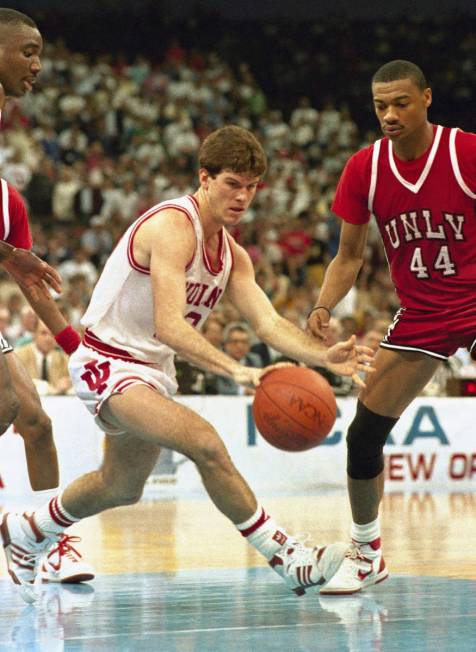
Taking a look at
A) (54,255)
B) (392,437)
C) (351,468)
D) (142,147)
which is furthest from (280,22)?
(351,468)

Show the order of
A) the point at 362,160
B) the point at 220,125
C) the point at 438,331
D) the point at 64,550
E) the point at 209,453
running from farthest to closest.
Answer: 1. the point at 220,125
2. the point at 64,550
3. the point at 362,160
4. the point at 438,331
5. the point at 209,453

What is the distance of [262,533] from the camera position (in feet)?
16.5

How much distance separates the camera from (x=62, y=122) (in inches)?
717

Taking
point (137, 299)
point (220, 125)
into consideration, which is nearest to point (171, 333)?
point (137, 299)

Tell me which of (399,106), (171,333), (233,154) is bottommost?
(171,333)

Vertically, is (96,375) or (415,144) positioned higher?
(415,144)

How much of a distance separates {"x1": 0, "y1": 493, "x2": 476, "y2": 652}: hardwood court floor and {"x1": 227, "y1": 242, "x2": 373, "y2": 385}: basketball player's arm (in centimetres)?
97

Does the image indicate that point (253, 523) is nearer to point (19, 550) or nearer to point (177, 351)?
point (177, 351)

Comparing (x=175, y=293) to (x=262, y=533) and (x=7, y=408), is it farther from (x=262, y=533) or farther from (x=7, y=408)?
(x=262, y=533)

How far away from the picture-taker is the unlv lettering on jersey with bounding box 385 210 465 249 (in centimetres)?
573

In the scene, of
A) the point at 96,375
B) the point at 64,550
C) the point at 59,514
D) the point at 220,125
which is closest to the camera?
the point at 96,375

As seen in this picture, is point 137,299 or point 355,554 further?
point 355,554

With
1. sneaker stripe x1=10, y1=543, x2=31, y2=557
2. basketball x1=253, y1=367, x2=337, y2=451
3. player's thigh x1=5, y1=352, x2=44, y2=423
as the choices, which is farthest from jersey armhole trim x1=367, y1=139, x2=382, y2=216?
sneaker stripe x1=10, y1=543, x2=31, y2=557

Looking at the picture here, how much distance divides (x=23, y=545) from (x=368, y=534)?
1.60 meters
